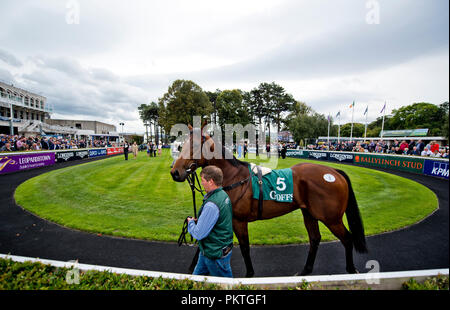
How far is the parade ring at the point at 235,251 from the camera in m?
3.86

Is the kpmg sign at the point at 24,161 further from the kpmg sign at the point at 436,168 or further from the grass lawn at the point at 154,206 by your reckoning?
the kpmg sign at the point at 436,168

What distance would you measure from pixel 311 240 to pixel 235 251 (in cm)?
170

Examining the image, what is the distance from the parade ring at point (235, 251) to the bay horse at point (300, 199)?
0.66 metres

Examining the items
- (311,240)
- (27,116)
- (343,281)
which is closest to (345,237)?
(311,240)

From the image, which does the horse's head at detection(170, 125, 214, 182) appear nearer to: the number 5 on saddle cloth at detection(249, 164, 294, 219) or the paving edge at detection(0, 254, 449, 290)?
the number 5 on saddle cloth at detection(249, 164, 294, 219)

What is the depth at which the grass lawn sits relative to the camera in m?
5.38

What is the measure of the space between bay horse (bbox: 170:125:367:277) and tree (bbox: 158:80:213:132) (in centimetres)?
3381

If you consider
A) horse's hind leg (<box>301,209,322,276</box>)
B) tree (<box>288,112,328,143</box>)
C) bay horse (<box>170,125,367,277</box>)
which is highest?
tree (<box>288,112,328,143</box>)

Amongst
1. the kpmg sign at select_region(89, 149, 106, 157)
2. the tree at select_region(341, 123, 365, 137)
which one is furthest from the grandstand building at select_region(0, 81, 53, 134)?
the tree at select_region(341, 123, 365, 137)

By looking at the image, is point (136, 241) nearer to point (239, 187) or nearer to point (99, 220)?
point (99, 220)

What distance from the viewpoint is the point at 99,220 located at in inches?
235

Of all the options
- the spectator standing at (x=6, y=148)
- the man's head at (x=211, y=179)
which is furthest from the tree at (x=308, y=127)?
the spectator standing at (x=6, y=148)
